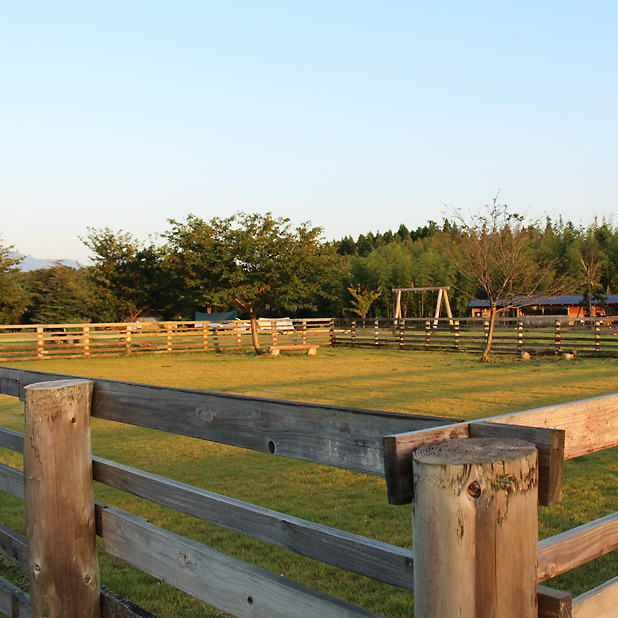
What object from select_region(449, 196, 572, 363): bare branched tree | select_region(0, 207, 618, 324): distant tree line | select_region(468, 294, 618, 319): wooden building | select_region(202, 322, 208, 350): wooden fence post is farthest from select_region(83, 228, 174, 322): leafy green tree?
select_region(468, 294, 618, 319): wooden building

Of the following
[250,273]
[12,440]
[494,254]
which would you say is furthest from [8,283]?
[12,440]

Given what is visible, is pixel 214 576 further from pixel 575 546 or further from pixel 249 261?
pixel 249 261

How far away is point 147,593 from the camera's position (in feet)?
10.7

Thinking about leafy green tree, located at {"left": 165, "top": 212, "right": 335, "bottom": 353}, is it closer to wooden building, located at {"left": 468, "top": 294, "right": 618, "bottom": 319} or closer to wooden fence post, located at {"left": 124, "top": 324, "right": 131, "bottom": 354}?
wooden fence post, located at {"left": 124, "top": 324, "right": 131, "bottom": 354}

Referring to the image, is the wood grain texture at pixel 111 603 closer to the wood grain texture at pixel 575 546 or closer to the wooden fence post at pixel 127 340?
the wood grain texture at pixel 575 546

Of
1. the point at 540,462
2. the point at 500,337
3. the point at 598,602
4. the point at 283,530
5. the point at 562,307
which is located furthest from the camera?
the point at 562,307

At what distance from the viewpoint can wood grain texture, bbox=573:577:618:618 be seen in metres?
1.40

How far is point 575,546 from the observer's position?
1.54 metres

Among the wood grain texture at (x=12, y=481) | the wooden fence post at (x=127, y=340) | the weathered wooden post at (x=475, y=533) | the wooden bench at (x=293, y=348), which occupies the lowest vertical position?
the wooden bench at (x=293, y=348)

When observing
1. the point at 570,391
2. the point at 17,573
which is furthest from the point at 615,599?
the point at 570,391

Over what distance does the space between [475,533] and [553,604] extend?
0.28m

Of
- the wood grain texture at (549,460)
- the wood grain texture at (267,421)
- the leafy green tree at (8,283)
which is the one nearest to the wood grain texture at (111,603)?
the wood grain texture at (267,421)

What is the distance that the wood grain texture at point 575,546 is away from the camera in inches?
55.9

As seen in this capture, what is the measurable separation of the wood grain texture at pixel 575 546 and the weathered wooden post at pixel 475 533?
0.75ft
